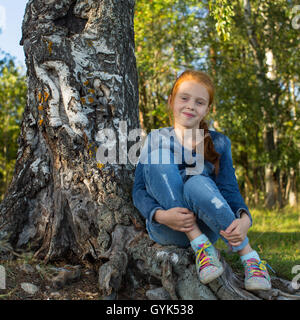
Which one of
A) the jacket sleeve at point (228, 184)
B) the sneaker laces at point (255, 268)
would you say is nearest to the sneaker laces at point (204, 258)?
the sneaker laces at point (255, 268)

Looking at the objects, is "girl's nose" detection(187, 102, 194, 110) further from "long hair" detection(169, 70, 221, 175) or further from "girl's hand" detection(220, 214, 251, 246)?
"girl's hand" detection(220, 214, 251, 246)

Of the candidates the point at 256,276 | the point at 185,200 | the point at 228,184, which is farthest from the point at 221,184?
the point at 256,276

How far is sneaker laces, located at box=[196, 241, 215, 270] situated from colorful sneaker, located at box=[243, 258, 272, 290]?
326 mm

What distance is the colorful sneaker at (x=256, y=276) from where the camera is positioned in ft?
8.34

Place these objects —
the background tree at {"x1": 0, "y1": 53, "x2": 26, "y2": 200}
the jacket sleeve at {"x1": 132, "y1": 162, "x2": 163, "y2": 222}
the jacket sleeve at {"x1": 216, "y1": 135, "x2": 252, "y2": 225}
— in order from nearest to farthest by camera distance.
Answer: the jacket sleeve at {"x1": 132, "y1": 162, "x2": 163, "y2": 222} → the jacket sleeve at {"x1": 216, "y1": 135, "x2": 252, "y2": 225} → the background tree at {"x1": 0, "y1": 53, "x2": 26, "y2": 200}

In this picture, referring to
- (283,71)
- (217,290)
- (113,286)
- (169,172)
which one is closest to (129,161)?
(169,172)

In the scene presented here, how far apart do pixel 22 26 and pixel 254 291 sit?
3.05 meters

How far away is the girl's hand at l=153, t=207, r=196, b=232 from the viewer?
246 cm

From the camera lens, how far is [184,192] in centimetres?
253

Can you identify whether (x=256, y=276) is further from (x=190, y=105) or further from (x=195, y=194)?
(x=190, y=105)

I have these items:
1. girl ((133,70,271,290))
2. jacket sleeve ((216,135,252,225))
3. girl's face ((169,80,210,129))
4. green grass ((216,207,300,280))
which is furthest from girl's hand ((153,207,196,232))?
green grass ((216,207,300,280))

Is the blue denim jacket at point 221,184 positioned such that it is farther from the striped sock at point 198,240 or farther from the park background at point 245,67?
the park background at point 245,67

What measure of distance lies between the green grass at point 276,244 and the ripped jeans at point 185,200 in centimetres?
77
